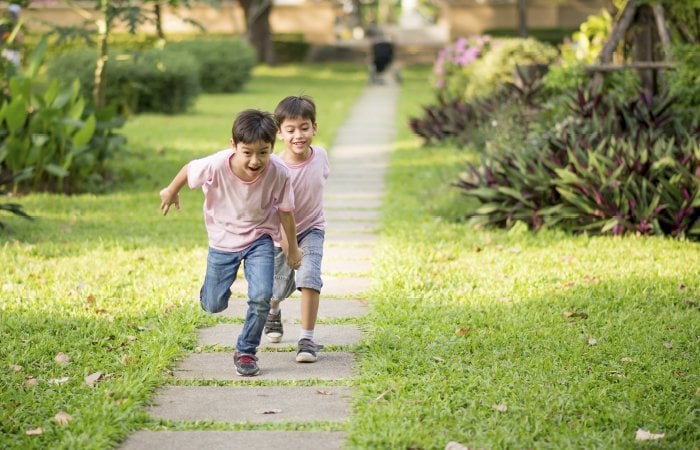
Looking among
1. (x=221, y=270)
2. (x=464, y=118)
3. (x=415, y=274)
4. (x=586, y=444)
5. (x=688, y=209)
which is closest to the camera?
(x=586, y=444)

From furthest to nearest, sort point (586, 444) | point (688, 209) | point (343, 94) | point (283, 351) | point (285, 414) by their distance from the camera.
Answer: point (343, 94) → point (688, 209) → point (283, 351) → point (285, 414) → point (586, 444)

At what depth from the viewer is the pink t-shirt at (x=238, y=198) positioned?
4.90 meters

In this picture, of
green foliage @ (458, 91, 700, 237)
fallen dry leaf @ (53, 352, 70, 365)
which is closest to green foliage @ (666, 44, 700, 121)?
green foliage @ (458, 91, 700, 237)

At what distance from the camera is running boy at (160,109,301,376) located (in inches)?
193

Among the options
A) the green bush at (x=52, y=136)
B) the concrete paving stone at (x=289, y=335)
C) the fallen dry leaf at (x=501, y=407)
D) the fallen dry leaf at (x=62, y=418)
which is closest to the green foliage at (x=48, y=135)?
the green bush at (x=52, y=136)

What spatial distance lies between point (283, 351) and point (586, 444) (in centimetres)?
188

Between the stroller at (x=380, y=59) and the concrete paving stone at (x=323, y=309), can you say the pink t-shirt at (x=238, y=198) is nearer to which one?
the concrete paving stone at (x=323, y=309)

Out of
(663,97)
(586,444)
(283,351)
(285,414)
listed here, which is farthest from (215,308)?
(663,97)

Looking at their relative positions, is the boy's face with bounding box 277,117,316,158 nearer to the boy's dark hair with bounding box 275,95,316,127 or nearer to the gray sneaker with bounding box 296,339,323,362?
the boy's dark hair with bounding box 275,95,316,127

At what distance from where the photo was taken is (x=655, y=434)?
4.22 meters

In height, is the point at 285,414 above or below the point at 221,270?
below

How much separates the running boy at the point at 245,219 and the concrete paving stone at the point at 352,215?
173 inches

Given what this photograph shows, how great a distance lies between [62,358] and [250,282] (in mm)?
1041

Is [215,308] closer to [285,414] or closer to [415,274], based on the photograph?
[285,414]
